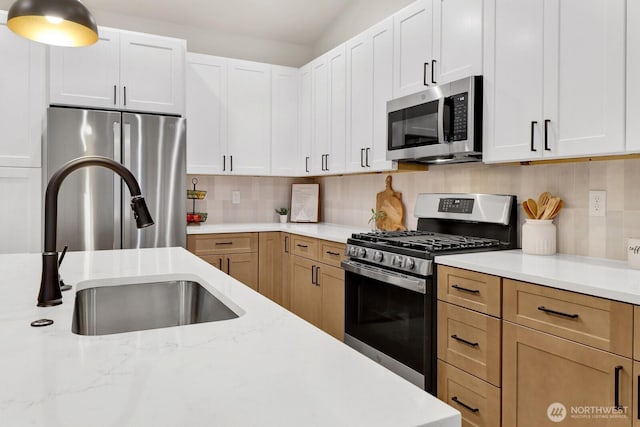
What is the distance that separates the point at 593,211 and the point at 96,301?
7.16 ft

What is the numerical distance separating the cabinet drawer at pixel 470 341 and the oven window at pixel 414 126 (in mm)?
1049

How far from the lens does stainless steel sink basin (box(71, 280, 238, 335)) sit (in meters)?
1.45

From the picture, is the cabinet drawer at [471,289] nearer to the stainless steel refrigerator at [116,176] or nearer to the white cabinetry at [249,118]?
the stainless steel refrigerator at [116,176]

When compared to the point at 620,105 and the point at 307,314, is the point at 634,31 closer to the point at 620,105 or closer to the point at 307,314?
the point at 620,105

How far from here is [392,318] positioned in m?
2.44

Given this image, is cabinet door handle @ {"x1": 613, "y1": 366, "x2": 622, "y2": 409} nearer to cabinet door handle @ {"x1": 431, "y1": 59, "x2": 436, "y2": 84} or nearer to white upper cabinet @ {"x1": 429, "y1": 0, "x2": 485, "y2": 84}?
white upper cabinet @ {"x1": 429, "y1": 0, "x2": 485, "y2": 84}

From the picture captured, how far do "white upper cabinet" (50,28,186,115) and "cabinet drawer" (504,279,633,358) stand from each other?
2.99m

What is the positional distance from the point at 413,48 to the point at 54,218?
234 centimetres

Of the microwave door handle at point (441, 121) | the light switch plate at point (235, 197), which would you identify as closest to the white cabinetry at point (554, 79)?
the microwave door handle at point (441, 121)

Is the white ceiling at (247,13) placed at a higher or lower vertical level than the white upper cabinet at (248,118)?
higher

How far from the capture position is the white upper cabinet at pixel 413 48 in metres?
2.68

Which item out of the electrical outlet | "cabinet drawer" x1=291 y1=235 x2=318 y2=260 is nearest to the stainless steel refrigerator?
"cabinet drawer" x1=291 y1=235 x2=318 y2=260

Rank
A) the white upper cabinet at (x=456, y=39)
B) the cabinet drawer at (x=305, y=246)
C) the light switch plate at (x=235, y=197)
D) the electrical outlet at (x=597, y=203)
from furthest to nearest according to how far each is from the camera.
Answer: the light switch plate at (x=235, y=197)
the cabinet drawer at (x=305, y=246)
the white upper cabinet at (x=456, y=39)
the electrical outlet at (x=597, y=203)

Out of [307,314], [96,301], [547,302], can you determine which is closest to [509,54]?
[547,302]
